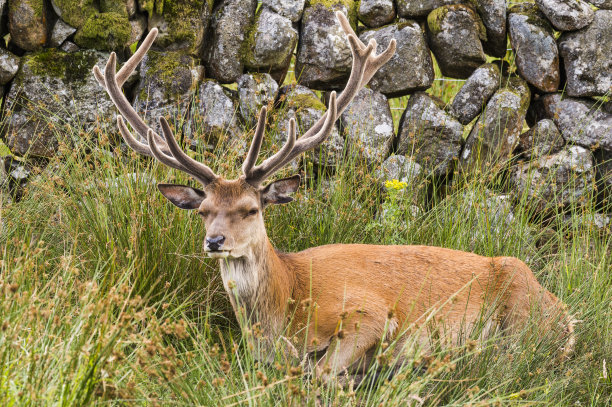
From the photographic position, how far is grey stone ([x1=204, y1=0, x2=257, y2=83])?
229 inches

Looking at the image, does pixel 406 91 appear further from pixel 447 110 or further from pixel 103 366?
pixel 103 366

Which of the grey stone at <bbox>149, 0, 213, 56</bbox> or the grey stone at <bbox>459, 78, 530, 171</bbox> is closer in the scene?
the grey stone at <bbox>149, 0, 213, 56</bbox>

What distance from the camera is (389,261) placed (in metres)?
4.05

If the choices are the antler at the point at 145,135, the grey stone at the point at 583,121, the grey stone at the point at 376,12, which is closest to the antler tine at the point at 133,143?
the antler at the point at 145,135

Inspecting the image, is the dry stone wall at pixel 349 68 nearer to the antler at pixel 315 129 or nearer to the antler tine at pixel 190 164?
the antler at pixel 315 129

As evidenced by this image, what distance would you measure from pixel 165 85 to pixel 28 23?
1.14 metres

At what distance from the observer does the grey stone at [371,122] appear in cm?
571

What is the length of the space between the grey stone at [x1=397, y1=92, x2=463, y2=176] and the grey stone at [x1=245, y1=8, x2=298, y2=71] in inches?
46.7

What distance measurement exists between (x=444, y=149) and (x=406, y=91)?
0.59 m

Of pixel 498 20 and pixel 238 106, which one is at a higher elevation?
pixel 498 20

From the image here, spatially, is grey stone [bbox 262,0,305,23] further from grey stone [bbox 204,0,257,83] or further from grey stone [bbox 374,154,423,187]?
grey stone [bbox 374,154,423,187]

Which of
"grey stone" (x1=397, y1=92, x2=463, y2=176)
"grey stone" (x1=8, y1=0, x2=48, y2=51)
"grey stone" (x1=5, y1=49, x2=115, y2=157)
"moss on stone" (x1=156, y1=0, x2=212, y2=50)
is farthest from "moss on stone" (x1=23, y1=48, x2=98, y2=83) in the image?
"grey stone" (x1=397, y1=92, x2=463, y2=176)

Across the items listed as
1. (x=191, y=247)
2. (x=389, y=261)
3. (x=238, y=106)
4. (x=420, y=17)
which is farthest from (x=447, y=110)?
(x=191, y=247)

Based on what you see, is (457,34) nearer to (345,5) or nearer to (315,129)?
(345,5)
